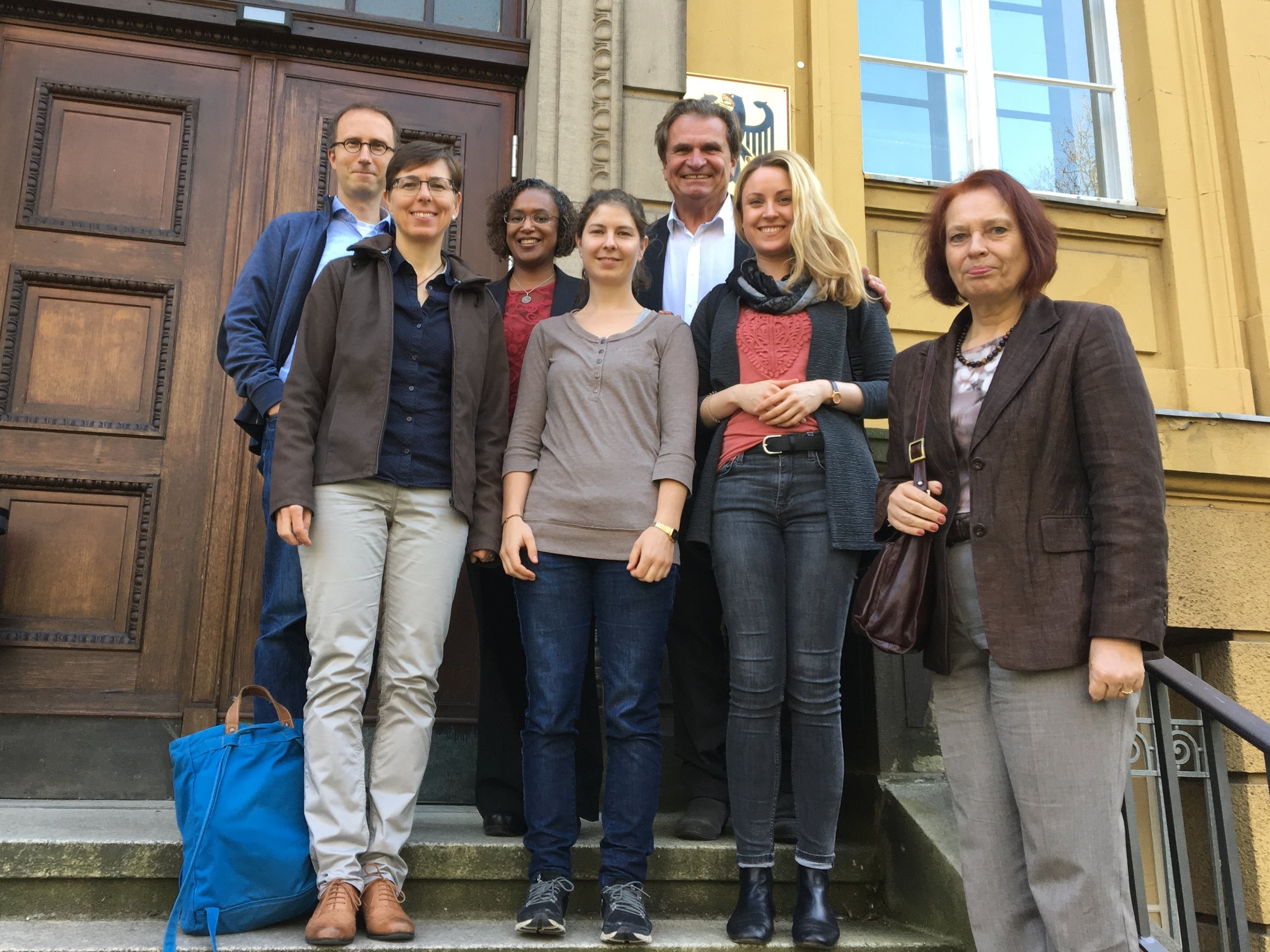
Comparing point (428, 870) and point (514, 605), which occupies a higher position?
point (514, 605)

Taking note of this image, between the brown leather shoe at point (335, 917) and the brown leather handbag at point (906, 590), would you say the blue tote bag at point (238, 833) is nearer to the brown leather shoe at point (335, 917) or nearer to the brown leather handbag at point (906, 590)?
the brown leather shoe at point (335, 917)

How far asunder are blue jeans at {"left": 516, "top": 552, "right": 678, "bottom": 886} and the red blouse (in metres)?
0.73

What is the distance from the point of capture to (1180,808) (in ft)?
9.33

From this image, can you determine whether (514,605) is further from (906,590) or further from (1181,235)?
(1181,235)

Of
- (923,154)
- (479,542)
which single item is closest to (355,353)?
(479,542)

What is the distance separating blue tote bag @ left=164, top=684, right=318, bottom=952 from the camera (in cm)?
256

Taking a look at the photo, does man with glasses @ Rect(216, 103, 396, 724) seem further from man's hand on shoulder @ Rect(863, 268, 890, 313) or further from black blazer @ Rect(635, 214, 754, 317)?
man's hand on shoulder @ Rect(863, 268, 890, 313)

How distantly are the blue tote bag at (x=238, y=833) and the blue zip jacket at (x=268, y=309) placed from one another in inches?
35.9

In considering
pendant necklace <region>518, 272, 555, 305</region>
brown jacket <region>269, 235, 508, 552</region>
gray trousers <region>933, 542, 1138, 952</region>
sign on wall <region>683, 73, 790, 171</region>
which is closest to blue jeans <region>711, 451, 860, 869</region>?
gray trousers <region>933, 542, 1138, 952</region>

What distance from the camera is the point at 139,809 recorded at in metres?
3.51

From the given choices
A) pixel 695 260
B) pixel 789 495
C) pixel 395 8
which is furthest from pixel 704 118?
pixel 395 8

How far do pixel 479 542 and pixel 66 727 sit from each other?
1.94 metres

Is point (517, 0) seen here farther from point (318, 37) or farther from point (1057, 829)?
point (1057, 829)

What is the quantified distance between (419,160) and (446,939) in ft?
6.70
